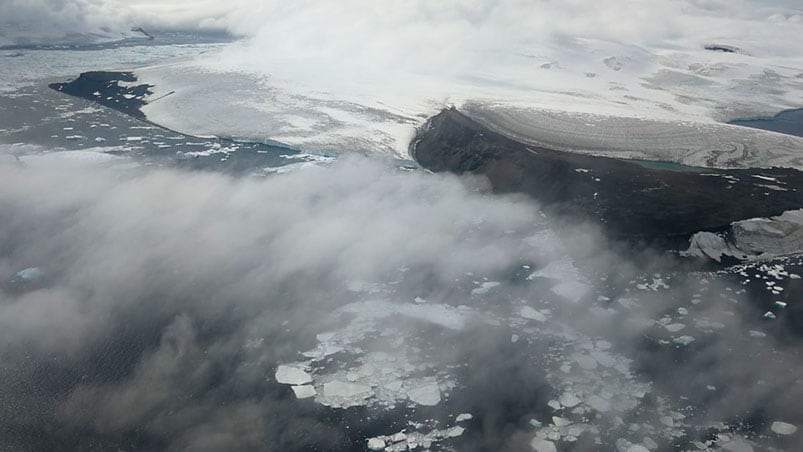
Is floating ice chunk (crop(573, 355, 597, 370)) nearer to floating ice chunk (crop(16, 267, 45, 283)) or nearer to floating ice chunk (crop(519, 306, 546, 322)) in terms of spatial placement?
floating ice chunk (crop(519, 306, 546, 322))

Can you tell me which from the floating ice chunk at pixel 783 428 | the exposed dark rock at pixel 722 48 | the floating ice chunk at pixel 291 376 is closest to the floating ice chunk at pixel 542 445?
the floating ice chunk at pixel 783 428

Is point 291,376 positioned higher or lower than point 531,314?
lower

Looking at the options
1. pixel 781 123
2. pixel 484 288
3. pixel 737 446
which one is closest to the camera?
pixel 737 446

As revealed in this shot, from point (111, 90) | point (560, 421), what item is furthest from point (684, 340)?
point (111, 90)

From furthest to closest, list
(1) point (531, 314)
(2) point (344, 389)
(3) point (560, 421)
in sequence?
(1) point (531, 314) < (2) point (344, 389) < (3) point (560, 421)

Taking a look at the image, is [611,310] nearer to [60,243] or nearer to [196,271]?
[196,271]

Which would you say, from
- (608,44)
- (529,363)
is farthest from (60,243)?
(608,44)

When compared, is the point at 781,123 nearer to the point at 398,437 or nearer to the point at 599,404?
the point at 599,404

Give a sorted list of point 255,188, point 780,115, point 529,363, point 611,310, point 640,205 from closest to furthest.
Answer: point 529,363 < point 611,310 < point 640,205 < point 255,188 < point 780,115
